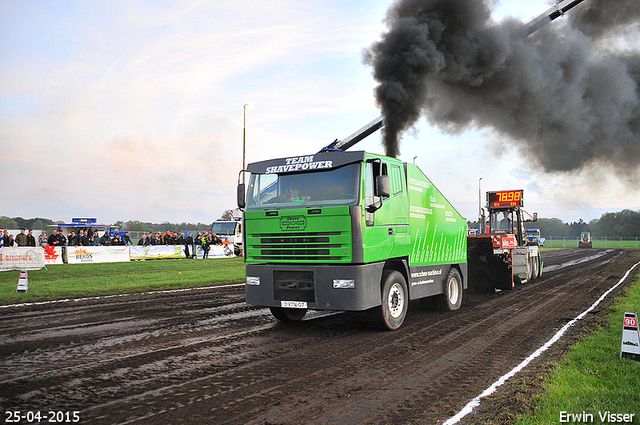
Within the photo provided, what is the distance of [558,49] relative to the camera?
1747cm

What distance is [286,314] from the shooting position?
369 inches

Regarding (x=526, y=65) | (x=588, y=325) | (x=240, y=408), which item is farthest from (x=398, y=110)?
(x=240, y=408)

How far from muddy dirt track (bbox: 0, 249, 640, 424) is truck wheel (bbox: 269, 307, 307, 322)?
0.28m

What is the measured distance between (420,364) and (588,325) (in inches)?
181

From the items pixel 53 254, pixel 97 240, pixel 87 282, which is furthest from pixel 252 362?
pixel 97 240

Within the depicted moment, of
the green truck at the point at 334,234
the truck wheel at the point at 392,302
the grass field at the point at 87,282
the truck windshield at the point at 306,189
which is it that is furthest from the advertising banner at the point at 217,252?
the truck wheel at the point at 392,302

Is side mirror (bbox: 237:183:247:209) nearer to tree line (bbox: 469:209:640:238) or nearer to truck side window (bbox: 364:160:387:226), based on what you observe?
truck side window (bbox: 364:160:387:226)

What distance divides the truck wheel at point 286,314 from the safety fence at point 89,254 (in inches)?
649

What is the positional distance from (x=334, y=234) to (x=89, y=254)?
2233 centimetres

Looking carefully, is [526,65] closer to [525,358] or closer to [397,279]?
[397,279]

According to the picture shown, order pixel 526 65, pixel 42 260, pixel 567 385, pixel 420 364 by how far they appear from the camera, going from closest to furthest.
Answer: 1. pixel 567 385
2. pixel 420 364
3. pixel 526 65
4. pixel 42 260

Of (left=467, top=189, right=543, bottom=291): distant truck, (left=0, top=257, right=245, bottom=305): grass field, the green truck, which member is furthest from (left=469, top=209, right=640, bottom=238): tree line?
the green truck

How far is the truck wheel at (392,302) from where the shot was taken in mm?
8195

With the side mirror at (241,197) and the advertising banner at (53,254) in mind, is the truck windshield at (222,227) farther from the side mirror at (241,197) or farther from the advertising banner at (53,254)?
the side mirror at (241,197)
